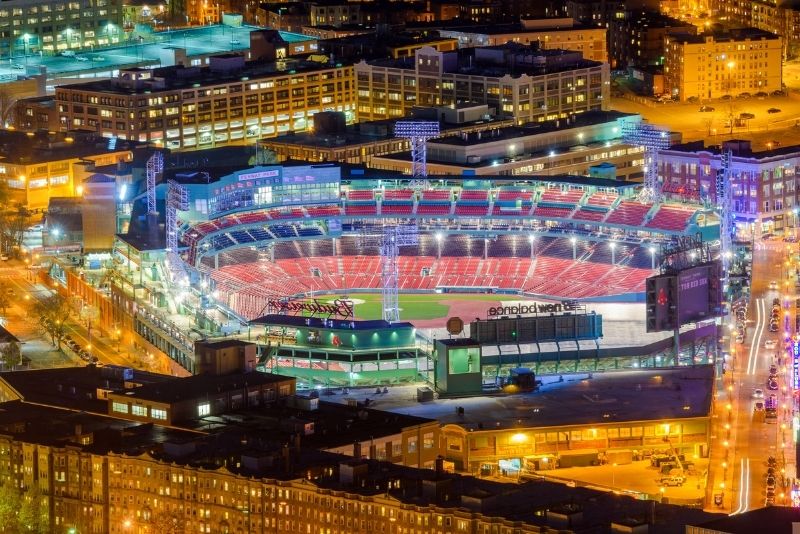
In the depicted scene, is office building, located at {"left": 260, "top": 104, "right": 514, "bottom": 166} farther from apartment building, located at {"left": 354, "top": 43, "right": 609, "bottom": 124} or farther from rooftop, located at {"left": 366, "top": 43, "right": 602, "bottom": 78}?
rooftop, located at {"left": 366, "top": 43, "right": 602, "bottom": 78}

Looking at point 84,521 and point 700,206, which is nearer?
point 84,521

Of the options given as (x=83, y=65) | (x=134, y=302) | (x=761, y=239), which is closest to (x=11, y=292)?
(x=134, y=302)

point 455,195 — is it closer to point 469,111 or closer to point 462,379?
point 469,111

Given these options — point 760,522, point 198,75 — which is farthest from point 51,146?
point 760,522

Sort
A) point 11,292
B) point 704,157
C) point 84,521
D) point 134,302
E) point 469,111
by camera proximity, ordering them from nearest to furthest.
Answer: point 84,521, point 134,302, point 11,292, point 704,157, point 469,111

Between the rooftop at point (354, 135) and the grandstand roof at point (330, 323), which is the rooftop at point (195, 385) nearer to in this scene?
the grandstand roof at point (330, 323)

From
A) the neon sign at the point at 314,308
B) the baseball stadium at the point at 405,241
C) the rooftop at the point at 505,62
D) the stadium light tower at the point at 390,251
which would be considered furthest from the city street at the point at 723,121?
the neon sign at the point at 314,308

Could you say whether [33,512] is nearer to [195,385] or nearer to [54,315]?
[195,385]
